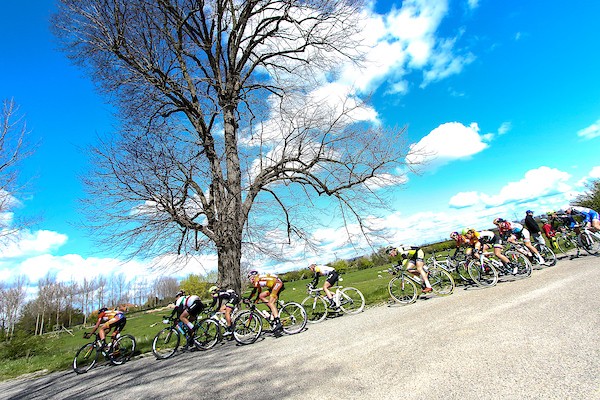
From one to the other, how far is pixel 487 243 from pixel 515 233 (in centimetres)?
201

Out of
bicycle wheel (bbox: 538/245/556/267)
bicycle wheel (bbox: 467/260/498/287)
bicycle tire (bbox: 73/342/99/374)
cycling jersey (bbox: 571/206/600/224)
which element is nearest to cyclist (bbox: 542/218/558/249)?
cycling jersey (bbox: 571/206/600/224)

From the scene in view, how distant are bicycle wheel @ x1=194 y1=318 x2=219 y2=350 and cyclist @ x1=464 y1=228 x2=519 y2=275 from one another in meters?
8.55

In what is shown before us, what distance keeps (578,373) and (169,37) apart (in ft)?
43.1

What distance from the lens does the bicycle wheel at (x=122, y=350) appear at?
32.6ft

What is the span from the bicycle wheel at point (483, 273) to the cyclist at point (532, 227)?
11.9ft

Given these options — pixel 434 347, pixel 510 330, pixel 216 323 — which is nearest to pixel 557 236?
pixel 510 330

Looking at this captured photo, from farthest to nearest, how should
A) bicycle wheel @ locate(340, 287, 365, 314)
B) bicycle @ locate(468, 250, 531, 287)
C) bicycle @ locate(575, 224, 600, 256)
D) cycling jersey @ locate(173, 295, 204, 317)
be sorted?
bicycle @ locate(575, 224, 600, 256), bicycle wheel @ locate(340, 287, 365, 314), bicycle @ locate(468, 250, 531, 287), cycling jersey @ locate(173, 295, 204, 317)

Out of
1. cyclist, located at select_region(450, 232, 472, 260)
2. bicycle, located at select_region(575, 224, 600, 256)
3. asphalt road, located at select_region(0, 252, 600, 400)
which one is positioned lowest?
asphalt road, located at select_region(0, 252, 600, 400)

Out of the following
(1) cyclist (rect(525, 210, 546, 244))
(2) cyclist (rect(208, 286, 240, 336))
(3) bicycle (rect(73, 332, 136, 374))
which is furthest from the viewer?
(1) cyclist (rect(525, 210, 546, 244))

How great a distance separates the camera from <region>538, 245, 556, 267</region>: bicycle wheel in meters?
11.1

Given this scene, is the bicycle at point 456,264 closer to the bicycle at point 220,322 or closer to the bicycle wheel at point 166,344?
the bicycle at point 220,322

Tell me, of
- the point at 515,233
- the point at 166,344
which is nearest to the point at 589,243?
the point at 515,233

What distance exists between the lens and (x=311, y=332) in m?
8.24

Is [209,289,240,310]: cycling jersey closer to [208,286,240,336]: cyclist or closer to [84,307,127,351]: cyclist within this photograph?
[208,286,240,336]: cyclist
